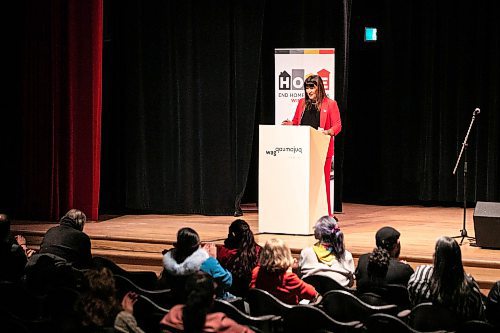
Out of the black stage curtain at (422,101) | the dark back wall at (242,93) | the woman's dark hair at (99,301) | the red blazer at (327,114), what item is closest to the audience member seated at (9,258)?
the woman's dark hair at (99,301)

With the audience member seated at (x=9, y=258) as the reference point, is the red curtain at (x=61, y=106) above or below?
above

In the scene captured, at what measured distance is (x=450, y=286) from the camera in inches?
193

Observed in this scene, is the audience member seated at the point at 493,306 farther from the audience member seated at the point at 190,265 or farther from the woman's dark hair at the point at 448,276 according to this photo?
the audience member seated at the point at 190,265

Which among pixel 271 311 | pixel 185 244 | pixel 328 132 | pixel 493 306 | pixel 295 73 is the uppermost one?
pixel 295 73

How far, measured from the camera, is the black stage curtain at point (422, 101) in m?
10.8

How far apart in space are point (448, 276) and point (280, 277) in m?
1.10

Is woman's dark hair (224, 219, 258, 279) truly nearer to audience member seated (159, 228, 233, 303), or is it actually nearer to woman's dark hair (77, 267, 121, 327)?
audience member seated (159, 228, 233, 303)

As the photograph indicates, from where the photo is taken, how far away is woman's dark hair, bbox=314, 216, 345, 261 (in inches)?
230

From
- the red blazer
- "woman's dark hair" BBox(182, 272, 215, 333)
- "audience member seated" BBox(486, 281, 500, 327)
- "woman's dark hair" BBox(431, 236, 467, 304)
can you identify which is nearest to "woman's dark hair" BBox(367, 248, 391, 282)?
"woman's dark hair" BBox(431, 236, 467, 304)

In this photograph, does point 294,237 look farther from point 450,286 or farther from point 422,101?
point 422,101

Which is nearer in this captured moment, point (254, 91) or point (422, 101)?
point (254, 91)

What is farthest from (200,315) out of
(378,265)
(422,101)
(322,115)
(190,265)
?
(422,101)

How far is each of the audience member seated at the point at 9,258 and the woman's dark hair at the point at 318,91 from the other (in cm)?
318

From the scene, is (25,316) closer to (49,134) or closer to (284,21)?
(49,134)
